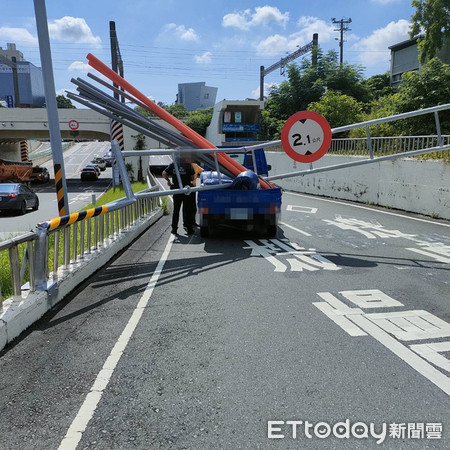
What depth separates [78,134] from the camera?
42438 mm

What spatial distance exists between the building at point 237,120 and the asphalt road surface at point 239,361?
4625cm

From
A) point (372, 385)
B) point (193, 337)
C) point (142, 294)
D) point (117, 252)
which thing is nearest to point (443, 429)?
point (372, 385)

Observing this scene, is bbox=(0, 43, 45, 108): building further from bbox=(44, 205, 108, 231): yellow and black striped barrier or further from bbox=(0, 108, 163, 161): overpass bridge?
bbox=(44, 205, 108, 231): yellow and black striped barrier

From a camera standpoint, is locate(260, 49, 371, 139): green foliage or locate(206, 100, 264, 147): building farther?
locate(206, 100, 264, 147): building

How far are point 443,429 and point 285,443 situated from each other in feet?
3.51

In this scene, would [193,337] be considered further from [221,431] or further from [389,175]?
[389,175]

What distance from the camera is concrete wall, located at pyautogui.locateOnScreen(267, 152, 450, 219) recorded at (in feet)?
39.3

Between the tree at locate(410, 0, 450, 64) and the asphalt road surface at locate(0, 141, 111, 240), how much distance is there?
22.2 m

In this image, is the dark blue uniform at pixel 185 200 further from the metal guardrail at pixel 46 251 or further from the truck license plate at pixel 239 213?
the metal guardrail at pixel 46 251

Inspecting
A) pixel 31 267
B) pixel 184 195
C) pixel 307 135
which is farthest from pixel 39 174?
pixel 31 267

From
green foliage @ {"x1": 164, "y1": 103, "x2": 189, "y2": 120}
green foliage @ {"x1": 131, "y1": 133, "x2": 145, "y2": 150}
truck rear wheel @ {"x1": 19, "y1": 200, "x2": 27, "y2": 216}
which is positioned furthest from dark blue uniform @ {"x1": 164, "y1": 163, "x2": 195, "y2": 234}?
green foliage @ {"x1": 164, "y1": 103, "x2": 189, "y2": 120}

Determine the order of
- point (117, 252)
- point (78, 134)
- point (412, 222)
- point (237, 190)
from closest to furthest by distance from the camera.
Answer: point (117, 252) → point (237, 190) → point (412, 222) → point (78, 134)

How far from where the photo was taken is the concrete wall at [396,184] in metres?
12.0

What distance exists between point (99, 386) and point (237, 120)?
52.1 meters
